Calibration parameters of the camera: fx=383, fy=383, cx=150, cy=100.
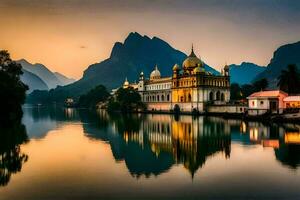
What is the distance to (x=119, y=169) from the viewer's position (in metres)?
21.1

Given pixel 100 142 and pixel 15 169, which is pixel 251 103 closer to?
pixel 100 142

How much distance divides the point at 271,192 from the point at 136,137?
73.1 feet

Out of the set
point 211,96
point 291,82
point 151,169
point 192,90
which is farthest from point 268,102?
point 151,169

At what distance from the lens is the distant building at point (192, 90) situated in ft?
283

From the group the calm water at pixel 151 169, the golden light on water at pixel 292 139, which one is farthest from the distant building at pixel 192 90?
the calm water at pixel 151 169

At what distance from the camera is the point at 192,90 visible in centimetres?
8788

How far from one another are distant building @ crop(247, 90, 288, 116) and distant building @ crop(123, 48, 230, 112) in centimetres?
1728

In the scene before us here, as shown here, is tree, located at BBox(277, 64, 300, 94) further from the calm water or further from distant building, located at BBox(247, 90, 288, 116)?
the calm water

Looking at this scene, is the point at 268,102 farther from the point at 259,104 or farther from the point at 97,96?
the point at 97,96

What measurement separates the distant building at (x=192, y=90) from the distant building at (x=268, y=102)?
56.7ft

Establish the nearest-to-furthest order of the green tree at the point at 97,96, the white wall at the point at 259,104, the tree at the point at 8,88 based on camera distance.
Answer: the tree at the point at 8,88, the white wall at the point at 259,104, the green tree at the point at 97,96

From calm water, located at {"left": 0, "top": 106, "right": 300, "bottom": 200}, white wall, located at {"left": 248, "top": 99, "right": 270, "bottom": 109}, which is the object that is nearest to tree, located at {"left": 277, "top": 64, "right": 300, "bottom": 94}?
white wall, located at {"left": 248, "top": 99, "right": 270, "bottom": 109}

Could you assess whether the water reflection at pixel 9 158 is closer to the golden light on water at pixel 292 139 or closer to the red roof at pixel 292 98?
the golden light on water at pixel 292 139

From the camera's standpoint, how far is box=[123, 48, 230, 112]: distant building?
86.1 metres
